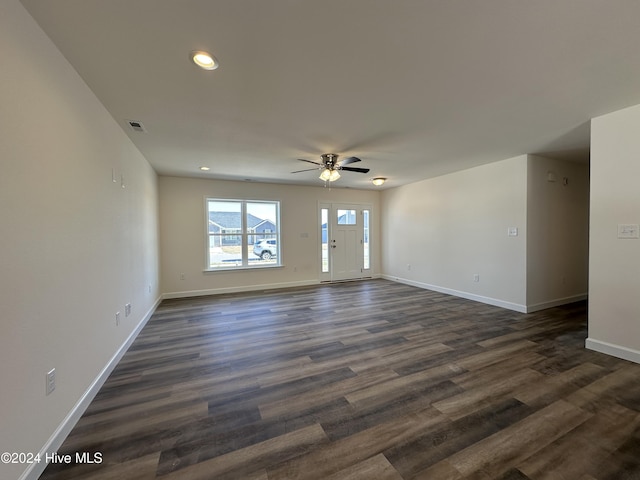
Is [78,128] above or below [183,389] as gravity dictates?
above

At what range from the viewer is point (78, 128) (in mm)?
1929

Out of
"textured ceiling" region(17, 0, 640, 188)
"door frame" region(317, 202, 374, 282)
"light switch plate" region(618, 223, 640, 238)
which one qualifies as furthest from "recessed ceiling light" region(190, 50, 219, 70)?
"door frame" region(317, 202, 374, 282)

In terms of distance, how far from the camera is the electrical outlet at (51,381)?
4.97 feet

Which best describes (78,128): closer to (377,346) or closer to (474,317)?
(377,346)

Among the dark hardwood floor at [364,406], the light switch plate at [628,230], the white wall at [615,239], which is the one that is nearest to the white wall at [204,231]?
the dark hardwood floor at [364,406]

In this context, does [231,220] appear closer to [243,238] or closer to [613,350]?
[243,238]

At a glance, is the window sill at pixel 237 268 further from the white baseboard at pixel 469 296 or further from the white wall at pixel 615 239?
the white wall at pixel 615 239

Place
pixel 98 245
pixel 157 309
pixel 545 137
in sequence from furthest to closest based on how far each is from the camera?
1. pixel 157 309
2. pixel 545 137
3. pixel 98 245

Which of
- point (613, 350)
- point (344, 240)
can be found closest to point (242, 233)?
point (344, 240)

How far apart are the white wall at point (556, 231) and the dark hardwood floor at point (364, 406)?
90 centimetres

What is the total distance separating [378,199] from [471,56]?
574 centimetres

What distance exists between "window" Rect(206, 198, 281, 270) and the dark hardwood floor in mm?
2437

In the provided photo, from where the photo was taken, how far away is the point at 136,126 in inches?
113

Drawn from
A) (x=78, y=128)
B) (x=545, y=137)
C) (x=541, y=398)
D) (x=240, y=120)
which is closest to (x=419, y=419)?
(x=541, y=398)
